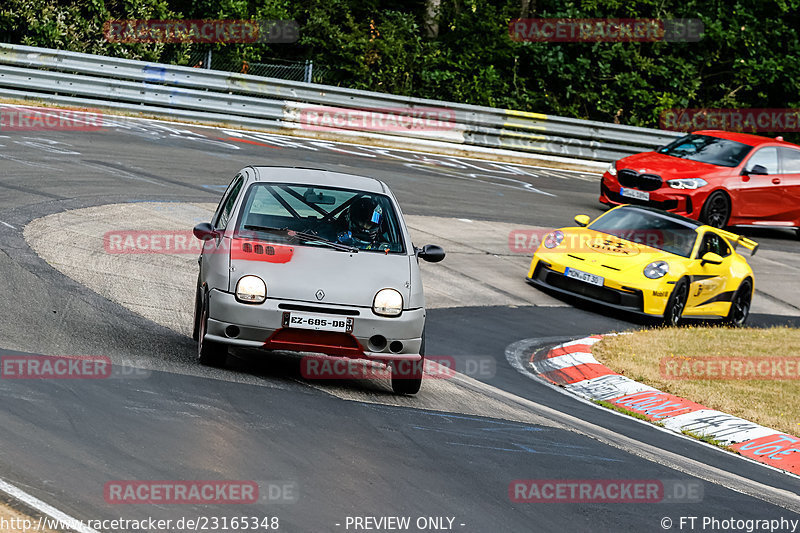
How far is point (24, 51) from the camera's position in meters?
22.0

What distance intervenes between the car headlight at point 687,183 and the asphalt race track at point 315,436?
7638 millimetres

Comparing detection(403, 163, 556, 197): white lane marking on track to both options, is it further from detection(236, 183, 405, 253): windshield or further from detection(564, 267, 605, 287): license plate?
detection(236, 183, 405, 253): windshield

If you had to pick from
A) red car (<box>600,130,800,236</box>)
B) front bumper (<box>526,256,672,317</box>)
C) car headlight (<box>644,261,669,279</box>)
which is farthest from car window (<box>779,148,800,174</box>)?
front bumper (<box>526,256,672,317</box>)

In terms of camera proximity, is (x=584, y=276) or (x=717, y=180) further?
(x=717, y=180)

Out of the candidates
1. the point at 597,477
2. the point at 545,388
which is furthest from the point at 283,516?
Result: the point at 545,388

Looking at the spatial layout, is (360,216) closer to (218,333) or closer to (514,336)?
(218,333)

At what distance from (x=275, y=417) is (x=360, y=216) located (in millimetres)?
2377

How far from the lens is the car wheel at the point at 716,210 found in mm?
20031

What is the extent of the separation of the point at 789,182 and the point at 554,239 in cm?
858

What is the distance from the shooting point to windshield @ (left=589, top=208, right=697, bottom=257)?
49.5 ft

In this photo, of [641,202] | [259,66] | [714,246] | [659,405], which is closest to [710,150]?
[641,202]

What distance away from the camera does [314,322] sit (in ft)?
25.8

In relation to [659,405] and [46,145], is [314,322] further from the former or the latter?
[46,145]

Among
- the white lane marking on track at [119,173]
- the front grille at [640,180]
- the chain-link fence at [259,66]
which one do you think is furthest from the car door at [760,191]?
the white lane marking on track at [119,173]
